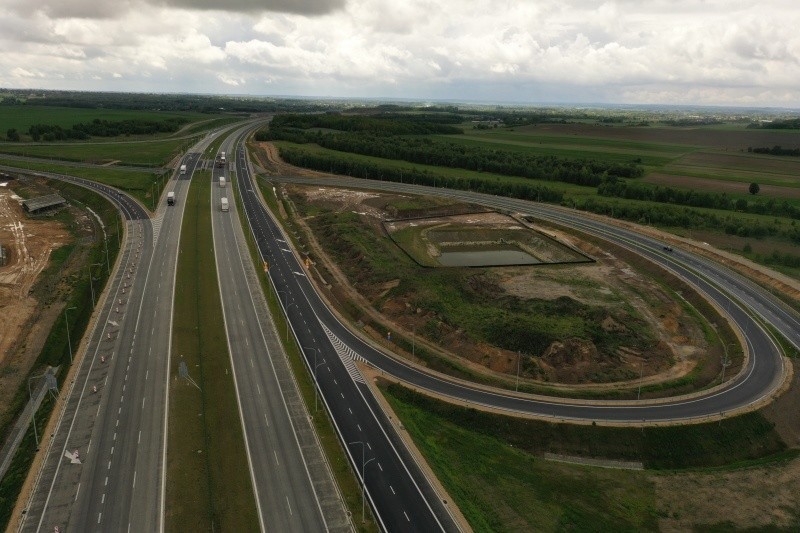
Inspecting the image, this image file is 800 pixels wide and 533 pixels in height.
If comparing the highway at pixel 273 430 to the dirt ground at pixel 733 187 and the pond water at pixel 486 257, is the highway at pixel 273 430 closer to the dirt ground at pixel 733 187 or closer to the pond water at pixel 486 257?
the pond water at pixel 486 257

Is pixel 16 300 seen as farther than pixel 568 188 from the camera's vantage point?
No

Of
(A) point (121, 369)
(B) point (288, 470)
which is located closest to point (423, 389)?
(B) point (288, 470)

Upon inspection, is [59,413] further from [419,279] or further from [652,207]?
[652,207]

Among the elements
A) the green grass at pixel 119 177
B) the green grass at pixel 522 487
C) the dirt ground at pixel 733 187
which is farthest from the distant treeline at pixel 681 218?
the green grass at pixel 119 177

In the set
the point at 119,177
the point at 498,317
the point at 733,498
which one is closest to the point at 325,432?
the point at 498,317

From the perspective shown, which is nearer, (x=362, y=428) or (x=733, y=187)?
(x=362, y=428)

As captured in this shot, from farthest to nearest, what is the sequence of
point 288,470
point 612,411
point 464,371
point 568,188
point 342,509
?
point 568,188, point 464,371, point 612,411, point 288,470, point 342,509

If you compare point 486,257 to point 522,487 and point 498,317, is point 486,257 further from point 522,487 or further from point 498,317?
point 522,487
